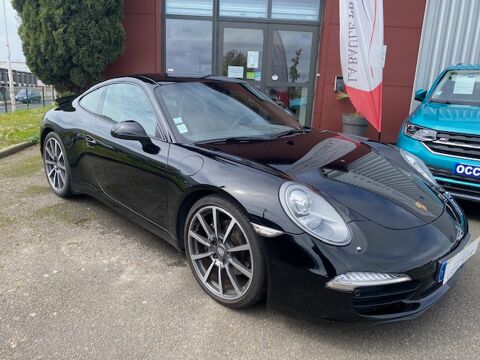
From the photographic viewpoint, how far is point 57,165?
4.07m

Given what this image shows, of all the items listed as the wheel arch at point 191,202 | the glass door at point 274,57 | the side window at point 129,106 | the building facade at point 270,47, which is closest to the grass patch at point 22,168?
the side window at point 129,106

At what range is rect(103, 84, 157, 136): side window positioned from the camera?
289cm

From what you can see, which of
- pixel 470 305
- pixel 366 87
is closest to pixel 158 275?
pixel 470 305

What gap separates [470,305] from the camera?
2355 millimetres

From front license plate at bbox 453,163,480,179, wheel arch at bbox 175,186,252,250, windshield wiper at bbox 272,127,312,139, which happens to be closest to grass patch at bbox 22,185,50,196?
wheel arch at bbox 175,186,252,250

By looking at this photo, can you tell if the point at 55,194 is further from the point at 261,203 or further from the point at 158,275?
the point at 261,203

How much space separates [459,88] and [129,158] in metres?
4.17

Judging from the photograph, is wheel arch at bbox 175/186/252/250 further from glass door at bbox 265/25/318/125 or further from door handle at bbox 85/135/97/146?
glass door at bbox 265/25/318/125

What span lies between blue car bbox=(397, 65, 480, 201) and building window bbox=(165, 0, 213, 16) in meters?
4.91

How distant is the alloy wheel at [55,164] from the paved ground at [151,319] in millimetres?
977

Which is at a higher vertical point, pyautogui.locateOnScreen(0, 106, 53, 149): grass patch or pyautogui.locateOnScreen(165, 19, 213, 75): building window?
pyautogui.locateOnScreen(165, 19, 213, 75): building window

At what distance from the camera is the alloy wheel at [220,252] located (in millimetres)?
2184

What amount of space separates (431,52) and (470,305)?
263 inches

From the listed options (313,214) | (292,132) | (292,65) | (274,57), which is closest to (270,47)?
(274,57)
